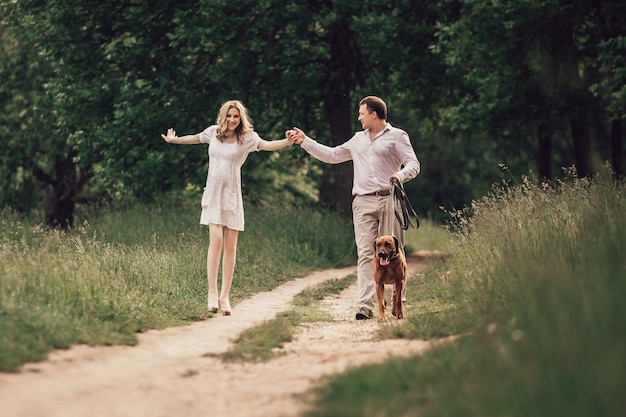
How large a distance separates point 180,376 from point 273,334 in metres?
1.91

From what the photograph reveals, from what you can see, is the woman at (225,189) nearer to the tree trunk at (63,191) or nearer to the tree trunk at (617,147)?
the tree trunk at (617,147)

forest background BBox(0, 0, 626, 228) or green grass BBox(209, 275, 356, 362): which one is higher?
forest background BBox(0, 0, 626, 228)

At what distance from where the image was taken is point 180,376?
660 cm

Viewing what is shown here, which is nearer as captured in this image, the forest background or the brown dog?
the brown dog

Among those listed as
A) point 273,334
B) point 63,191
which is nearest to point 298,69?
point 63,191

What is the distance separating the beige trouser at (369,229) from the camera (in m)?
10.3

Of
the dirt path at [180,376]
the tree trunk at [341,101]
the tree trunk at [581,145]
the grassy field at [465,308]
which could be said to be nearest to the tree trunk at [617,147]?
the tree trunk at [581,145]

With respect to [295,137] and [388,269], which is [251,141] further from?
[388,269]

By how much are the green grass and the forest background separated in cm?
1057

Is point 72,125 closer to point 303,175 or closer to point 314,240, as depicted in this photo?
point 314,240

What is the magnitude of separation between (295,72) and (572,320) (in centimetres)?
1685

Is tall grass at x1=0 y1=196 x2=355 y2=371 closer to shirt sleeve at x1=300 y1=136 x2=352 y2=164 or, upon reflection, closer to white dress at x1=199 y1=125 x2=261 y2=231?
white dress at x1=199 y1=125 x2=261 y2=231

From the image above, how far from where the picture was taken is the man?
10273 mm

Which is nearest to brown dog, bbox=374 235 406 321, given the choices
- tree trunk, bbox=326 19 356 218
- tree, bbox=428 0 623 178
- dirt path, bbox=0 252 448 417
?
dirt path, bbox=0 252 448 417
